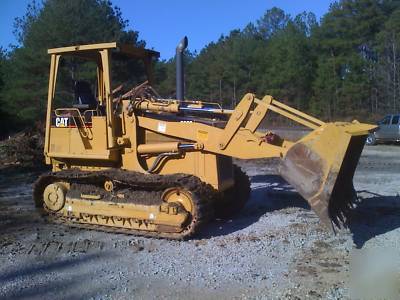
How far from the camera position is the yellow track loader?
A: 736cm

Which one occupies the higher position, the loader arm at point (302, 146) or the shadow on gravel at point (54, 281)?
the loader arm at point (302, 146)

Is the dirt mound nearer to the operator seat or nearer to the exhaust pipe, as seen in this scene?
the operator seat

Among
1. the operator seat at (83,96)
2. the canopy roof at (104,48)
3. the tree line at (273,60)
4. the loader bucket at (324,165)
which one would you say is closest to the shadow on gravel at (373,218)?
the loader bucket at (324,165)

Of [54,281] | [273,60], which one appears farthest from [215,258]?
[273,60]

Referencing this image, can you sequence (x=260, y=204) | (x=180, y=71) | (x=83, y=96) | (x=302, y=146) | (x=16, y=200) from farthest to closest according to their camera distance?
(x=16, y=200) < (x=260, y=204) < (x=180, y=71) < (x=83, y=96) < (x=302, y=146)

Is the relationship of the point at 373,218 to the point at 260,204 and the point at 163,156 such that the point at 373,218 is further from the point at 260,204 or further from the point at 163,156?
the point at 163,156

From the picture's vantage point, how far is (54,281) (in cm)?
630

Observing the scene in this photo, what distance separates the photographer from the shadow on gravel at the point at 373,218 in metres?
8.02

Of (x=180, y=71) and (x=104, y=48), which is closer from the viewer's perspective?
(x=104, y=48)

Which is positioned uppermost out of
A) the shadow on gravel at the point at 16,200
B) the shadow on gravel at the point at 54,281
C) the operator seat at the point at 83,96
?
the operator seat at the point at 83,96

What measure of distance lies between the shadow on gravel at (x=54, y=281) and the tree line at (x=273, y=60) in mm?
12450

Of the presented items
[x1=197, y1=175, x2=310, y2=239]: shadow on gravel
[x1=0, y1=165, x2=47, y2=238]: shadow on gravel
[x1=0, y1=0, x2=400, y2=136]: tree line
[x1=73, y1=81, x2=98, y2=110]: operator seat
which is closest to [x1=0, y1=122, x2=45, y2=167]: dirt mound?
[x1=0, y1=165, x2=47, y2=238]: shadow on gravel

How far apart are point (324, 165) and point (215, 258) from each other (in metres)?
1.94

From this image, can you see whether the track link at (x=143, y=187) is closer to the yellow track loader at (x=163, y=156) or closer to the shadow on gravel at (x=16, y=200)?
the yellow track loader at (x=163, y=156)
